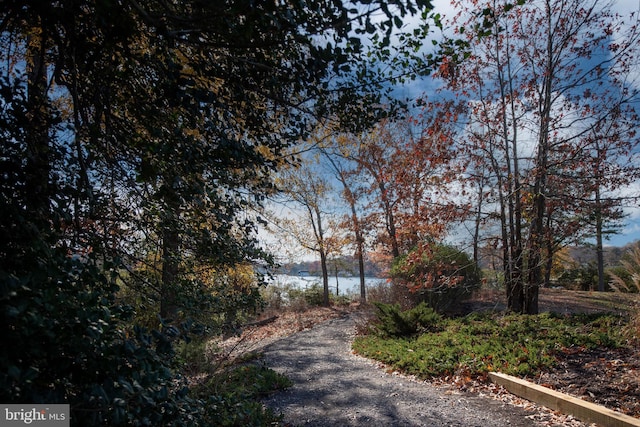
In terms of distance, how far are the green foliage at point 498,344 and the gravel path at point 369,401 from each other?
457 mm

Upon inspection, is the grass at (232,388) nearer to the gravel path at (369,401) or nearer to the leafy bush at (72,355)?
the gravel path at (369,401)

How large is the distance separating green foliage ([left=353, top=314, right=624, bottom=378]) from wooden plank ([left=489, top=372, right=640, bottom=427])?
1.26 feet

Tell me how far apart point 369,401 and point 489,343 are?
2.56 metres

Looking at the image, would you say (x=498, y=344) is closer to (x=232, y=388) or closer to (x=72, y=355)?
(x=232, y=388)

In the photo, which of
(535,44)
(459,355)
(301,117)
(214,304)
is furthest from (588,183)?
(214,304)

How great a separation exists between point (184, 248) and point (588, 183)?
7.59 meters

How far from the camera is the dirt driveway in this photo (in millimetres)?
4062

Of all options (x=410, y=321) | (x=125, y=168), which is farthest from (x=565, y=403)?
(x=125, y=168)

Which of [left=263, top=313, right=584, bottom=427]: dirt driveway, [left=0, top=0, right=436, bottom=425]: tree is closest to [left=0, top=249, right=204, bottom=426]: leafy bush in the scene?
[left=0, top=0, right=436, bottom=425]: tree

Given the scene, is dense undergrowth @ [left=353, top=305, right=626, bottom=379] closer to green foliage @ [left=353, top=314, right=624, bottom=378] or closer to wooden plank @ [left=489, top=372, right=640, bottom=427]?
green foliage @ [left=353, top=314, right=624, bottom=378]

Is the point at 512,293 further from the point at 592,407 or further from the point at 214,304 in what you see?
the point at 214,304

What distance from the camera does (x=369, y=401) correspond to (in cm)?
486

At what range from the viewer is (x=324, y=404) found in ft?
16.2

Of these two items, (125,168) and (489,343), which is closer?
(125,168)
